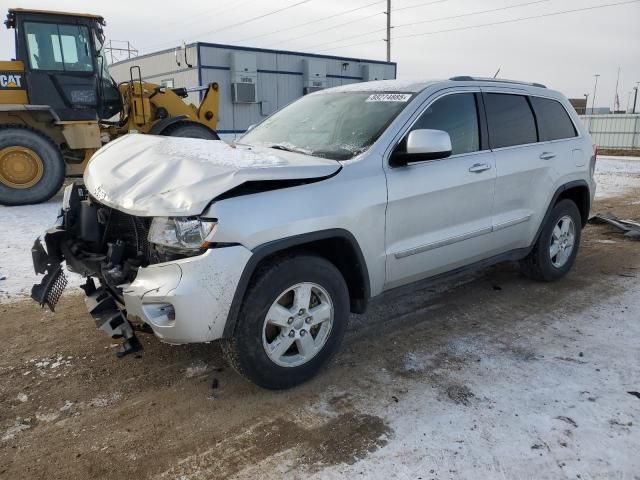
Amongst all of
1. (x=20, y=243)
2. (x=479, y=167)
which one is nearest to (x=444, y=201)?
(x=479, y=167)

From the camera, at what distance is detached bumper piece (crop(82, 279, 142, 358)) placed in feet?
9.68

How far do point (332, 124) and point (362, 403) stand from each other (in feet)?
6.72

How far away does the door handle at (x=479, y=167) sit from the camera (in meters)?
3.95

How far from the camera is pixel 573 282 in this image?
5.16m

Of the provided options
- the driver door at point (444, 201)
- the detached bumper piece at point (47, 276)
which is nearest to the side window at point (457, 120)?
the driver door at point (444, 201)

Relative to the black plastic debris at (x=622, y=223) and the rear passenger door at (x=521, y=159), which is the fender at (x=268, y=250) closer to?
the rear passenger door at (x=521, y=159)

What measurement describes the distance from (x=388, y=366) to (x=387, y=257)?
731 millimetres

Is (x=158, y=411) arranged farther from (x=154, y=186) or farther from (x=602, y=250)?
(x=602, y=250)

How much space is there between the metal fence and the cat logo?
2423 centimetres

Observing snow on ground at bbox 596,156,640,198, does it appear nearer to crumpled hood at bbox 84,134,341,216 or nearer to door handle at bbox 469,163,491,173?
door handle at bbox 469,163,491,173

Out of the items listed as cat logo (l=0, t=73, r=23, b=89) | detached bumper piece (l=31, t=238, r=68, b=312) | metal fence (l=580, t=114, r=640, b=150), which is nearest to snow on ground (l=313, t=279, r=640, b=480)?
detached bumper piece (l=31, t=238, r=68, b=312)

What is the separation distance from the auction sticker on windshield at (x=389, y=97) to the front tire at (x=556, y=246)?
204cm

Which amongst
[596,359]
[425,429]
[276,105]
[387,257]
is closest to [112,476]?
[425,429]

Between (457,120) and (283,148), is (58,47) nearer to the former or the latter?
(283,148)
